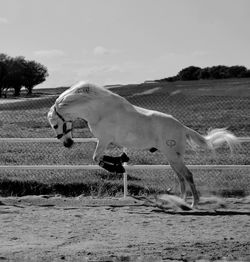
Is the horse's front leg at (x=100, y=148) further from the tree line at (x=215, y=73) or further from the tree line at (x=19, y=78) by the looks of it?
the tree line at (x=19, y=78)

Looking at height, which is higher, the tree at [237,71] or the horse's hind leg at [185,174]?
the tree at [237,71]

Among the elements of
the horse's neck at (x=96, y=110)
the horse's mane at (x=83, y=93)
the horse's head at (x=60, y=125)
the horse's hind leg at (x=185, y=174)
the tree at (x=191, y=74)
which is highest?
the tree at (x=191, y=74)

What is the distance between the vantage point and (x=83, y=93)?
269 inches

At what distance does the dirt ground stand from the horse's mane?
148cm

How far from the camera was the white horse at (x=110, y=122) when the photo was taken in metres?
6.82

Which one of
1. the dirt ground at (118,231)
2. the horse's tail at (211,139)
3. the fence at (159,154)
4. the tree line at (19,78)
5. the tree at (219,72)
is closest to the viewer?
the dirt ground at (118,231)

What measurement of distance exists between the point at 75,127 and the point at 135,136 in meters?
6.79

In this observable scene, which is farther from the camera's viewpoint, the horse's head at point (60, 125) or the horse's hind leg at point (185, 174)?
the horse's hind leg at point (185, 174)

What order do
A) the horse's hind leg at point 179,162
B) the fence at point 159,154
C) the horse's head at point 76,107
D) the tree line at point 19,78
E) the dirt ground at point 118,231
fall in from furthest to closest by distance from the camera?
the tree line at point 19,78 → the fence at point 159,154 → the horse's hind leg at point 179,162 → the horse's head at point 76,107 → the dirt ground at point 118,231

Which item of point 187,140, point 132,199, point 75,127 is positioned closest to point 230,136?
point 187,140

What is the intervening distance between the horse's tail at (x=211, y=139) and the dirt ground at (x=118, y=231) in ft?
2.84

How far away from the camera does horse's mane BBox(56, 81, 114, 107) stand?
6.82m

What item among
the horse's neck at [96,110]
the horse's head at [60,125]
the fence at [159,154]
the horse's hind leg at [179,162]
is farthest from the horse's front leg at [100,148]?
the fence at [159,154]

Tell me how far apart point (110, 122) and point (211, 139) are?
5.12ft
